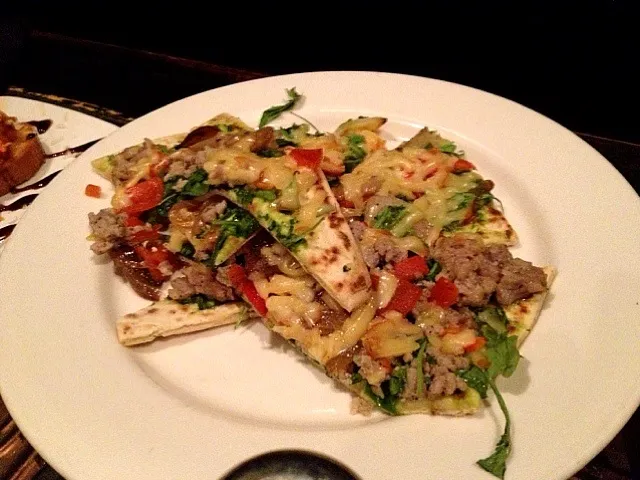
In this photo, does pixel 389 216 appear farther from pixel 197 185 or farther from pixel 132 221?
pixel 132 221

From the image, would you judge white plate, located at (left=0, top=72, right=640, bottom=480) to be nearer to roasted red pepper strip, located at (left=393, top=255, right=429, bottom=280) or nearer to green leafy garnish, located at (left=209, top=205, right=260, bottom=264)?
green leafy garnish, located at (left=209, top=205, right=260, bottom=264)

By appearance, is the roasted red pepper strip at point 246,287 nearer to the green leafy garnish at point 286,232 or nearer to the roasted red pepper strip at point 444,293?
the green leafy garnish at point 286,232

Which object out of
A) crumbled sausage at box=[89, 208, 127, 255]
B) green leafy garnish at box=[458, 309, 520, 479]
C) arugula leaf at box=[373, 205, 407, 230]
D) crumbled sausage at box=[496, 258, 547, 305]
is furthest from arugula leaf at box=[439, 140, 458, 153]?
crumbled sausage at box=[89, 208, 127, 255]

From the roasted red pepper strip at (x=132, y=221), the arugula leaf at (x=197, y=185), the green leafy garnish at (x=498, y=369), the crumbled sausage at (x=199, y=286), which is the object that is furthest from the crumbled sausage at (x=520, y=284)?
the roasted red pepper strip at (x=132, y=221)

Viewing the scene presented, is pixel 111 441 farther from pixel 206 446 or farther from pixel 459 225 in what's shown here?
pixel 459 225

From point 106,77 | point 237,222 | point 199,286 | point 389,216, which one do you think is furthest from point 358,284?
point 106,77
